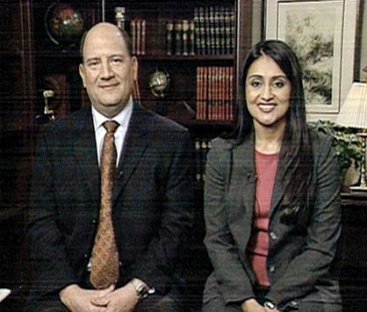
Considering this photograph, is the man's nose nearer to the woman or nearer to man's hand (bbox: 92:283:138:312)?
the woman

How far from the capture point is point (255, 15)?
572 millimetres

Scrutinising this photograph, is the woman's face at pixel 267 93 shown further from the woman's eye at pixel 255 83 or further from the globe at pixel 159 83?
the globe at pixel 159 83

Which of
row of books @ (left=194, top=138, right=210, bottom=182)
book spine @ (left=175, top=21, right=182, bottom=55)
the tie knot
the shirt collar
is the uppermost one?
book spine @ (left=175, top=21, right=182, bottom=55)

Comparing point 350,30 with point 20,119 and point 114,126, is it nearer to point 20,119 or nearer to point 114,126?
point 114,126

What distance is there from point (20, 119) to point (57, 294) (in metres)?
0.24

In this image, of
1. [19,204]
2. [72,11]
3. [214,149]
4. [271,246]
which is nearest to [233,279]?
[271,246]

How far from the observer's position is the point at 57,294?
65cm

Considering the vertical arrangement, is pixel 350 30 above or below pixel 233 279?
above

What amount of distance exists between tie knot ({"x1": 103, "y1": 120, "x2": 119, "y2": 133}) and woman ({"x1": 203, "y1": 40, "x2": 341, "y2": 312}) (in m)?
0.13

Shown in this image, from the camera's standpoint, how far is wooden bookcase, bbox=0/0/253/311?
0.60 metres

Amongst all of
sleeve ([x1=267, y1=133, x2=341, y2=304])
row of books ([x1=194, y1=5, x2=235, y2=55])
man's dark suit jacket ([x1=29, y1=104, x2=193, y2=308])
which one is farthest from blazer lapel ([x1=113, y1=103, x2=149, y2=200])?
sleeve ([x1=267, y1=133, x2=341, y2=304])

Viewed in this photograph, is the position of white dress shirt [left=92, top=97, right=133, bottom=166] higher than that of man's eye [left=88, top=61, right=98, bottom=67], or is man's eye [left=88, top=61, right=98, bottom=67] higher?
man's eye [left=88, top=61, right=98, bottom=67]

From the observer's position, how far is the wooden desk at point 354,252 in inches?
23.2

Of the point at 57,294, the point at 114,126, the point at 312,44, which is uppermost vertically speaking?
the point at 312,44
